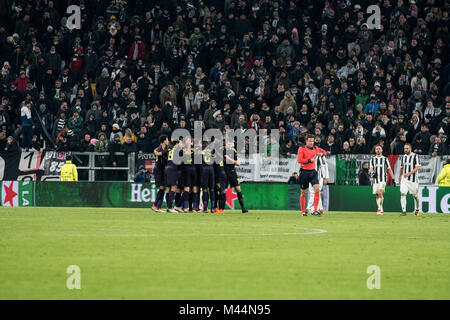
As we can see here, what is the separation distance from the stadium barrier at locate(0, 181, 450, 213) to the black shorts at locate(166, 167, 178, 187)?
15.5 feet

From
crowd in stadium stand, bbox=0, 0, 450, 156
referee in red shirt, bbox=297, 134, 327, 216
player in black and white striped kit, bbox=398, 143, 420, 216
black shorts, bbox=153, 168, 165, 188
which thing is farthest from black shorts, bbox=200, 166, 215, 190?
player in black and white striped kit, bbox=398, 143, 420, 216

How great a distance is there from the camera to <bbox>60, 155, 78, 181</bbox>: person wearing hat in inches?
1228

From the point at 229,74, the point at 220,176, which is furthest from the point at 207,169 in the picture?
the point at 229,74

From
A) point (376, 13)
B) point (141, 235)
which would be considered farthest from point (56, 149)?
point (141, 235)

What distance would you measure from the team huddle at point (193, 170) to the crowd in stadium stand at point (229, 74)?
11.6ft

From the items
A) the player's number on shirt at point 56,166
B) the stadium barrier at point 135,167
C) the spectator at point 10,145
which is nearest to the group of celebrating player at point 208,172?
the stadium barrier at point 135,167

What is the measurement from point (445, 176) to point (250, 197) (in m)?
6.80

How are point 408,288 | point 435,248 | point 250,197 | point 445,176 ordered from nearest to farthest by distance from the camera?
point 408,288 → point 435,248 → point 445,176 → point 250,197

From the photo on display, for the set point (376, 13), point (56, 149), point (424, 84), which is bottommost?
point (56, 149)

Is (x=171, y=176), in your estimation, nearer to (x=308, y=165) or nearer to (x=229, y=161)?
(x=229, y=161)

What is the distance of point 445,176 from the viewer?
28172 mm

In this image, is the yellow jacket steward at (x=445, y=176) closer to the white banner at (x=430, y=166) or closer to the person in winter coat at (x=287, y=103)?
the white banner at (x=430, y=166)

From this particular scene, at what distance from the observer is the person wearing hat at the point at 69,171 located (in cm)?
3120
